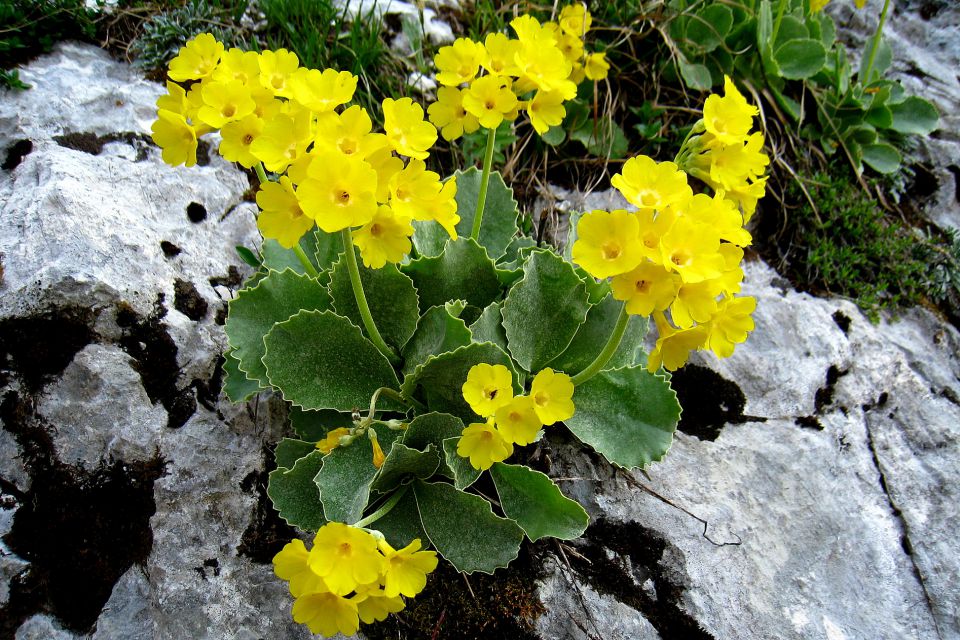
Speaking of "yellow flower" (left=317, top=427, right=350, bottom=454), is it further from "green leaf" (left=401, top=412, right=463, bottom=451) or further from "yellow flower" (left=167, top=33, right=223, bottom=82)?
"yellow flower" (left=167, top=33, right=223, bottom=82)

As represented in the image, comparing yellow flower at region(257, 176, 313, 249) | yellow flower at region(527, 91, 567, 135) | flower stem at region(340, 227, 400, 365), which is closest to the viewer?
yellow flower at region(257, 176, 313, 249)

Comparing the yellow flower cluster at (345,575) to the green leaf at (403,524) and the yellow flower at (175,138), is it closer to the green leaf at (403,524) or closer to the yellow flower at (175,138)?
the green leaf at (403,524)

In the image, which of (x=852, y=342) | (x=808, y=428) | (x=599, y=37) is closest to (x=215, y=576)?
(x=808, y=428)

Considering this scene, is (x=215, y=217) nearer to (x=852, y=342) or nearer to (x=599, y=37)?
(x=599, y=37)

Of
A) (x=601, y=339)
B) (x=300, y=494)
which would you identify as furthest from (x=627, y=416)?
(x=300, y=494)

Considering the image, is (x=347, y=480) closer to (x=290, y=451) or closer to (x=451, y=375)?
(x=290, y=451)

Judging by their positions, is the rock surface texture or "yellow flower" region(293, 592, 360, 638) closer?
"yellow flower" region(293, 592, 360, 638)

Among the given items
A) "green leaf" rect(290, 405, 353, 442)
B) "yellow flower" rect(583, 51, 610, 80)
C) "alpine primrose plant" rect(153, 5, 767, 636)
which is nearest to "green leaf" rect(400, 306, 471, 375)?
"alpine primrose plant" rect(153, 5, 767, 636)
